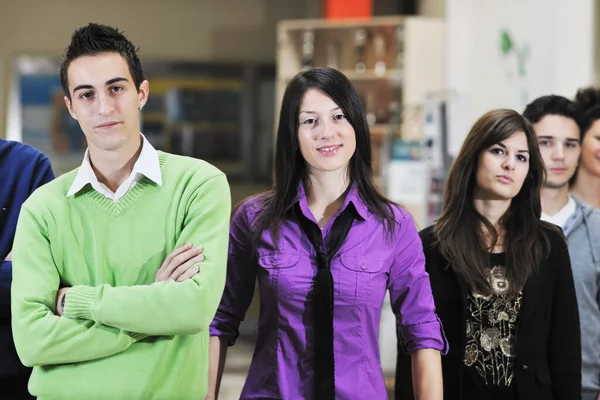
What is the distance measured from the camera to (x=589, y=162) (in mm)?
3184

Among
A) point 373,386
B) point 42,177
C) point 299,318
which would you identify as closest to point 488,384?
point 373,386

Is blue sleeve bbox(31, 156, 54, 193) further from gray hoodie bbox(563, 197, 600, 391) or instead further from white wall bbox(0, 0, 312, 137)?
white wall bbox(0, 0, 312, 137)

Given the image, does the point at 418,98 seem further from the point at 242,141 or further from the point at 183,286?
the point at 183,286

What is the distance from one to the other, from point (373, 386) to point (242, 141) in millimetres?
6892

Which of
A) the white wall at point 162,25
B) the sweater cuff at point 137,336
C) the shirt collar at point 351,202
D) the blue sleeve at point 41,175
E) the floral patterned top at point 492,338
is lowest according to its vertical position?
the floral patterned top at point 492,338

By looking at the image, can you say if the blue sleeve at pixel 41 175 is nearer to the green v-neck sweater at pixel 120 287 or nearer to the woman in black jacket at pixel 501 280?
the green v-neck sweater at pixel 120 287

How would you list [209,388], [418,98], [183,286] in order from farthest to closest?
[418,98], [209,388], [183,286]

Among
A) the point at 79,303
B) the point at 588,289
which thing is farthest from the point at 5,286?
the point at 588,289

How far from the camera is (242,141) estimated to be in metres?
8.93

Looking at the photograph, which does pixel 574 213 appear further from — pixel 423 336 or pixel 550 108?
pixel 423 336

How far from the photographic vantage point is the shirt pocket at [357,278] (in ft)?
7.11

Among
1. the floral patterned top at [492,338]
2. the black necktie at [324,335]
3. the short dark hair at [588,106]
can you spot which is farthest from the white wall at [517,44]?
the black necktie at [324,335]

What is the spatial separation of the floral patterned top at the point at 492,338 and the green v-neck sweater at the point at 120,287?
847mm

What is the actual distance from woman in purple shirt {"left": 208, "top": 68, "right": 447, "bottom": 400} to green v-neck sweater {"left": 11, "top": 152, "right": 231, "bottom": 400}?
0.21 metres
